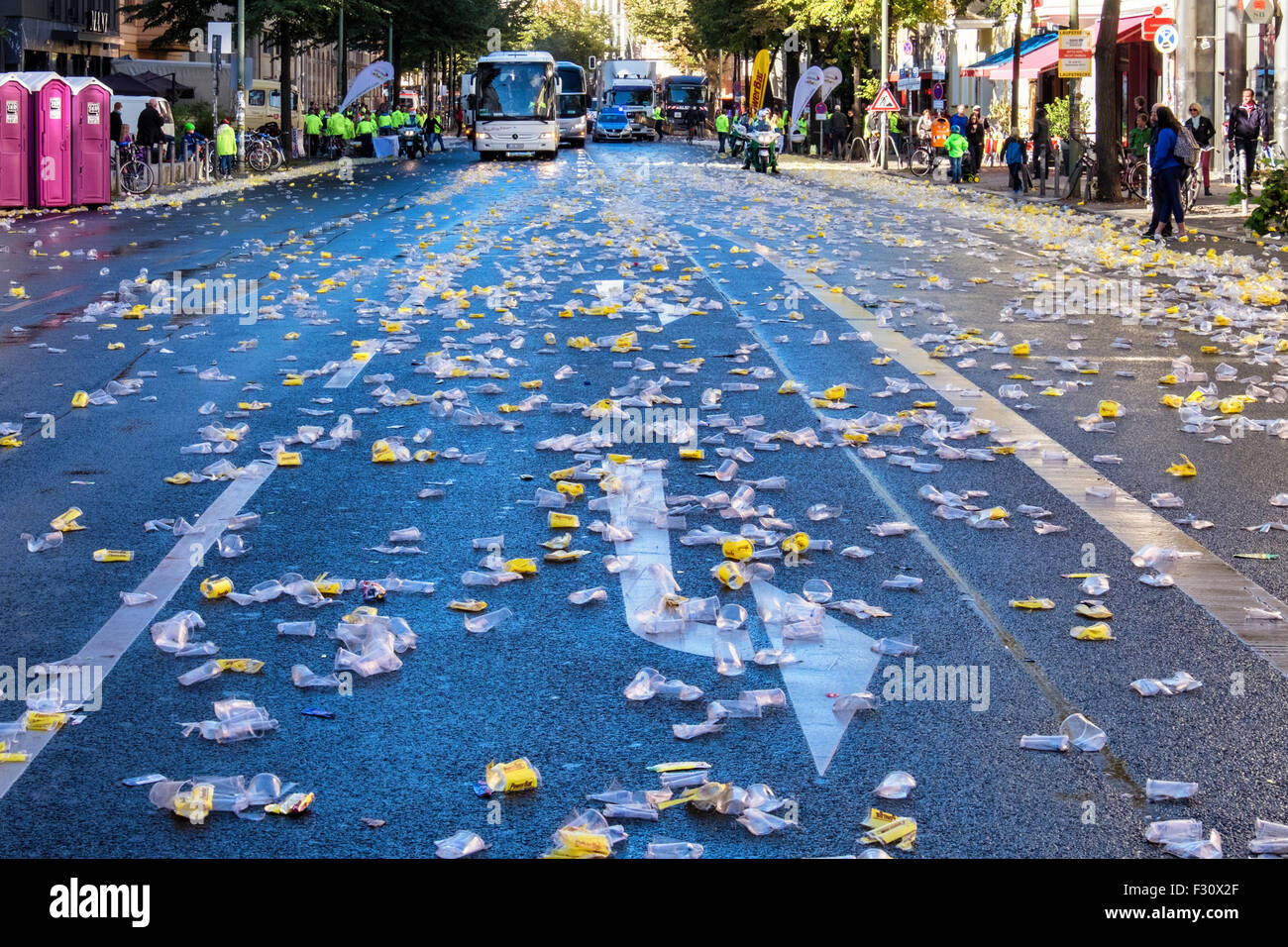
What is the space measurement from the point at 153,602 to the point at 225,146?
3869cm

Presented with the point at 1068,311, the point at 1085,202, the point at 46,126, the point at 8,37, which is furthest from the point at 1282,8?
the point at 8,37

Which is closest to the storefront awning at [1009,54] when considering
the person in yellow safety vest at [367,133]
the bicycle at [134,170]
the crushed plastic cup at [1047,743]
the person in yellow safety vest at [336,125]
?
the person in yellow safety vest at [336,125]

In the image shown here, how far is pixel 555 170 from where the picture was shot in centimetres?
5206

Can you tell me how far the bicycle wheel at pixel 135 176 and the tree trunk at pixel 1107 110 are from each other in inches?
746

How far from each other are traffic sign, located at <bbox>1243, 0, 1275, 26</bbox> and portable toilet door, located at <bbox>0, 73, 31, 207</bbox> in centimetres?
2022

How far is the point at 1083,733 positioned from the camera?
4.76m

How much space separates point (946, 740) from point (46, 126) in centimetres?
2840

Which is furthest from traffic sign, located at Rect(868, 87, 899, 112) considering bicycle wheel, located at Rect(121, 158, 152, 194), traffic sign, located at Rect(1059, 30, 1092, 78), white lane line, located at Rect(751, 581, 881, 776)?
white lane line, located at Rect(751, 581, 881, 776)

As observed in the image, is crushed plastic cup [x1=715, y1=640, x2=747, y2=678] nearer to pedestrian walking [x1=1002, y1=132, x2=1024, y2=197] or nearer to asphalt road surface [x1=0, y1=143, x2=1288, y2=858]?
asphalt road surface [x1=0, y1=143, x2=1288, y2=858]

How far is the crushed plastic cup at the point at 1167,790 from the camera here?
4316 millimetres

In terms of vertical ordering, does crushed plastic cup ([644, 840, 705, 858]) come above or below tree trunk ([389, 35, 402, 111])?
below

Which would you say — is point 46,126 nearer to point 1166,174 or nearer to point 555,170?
point 1166,174
